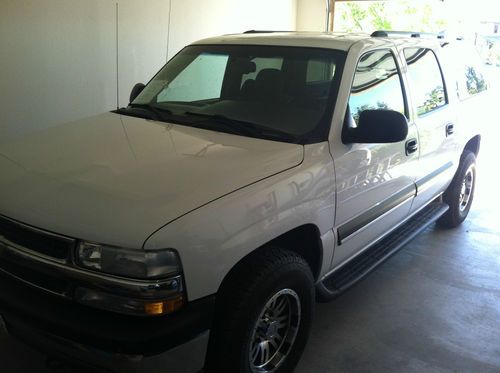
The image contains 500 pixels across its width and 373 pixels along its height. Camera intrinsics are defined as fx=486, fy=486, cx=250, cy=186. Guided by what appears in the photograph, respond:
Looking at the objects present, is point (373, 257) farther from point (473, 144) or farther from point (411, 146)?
point (473, 144)

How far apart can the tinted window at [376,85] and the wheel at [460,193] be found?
159 centimetres

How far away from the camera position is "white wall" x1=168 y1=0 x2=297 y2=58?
268 inches

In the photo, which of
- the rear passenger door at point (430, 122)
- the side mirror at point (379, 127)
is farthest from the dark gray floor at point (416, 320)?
the side mirror at point (379, 127)

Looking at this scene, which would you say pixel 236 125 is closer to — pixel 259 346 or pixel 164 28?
pixel 259 346

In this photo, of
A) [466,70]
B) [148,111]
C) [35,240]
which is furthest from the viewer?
[466,70]

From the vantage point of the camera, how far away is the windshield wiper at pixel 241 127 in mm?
2604

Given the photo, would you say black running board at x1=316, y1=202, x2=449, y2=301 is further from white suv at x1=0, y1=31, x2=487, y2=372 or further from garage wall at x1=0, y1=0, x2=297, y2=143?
garage wall at x1=0, y1=0, x2=297, y2=143

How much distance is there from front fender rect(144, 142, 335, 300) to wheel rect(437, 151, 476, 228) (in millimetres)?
2450

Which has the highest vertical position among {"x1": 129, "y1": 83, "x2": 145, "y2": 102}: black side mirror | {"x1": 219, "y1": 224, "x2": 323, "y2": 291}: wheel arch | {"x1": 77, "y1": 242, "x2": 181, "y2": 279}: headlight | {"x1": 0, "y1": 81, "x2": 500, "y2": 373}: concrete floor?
{"x1": 129, "y1": 83, "x2": 145, "y2": 102}: black side mirror

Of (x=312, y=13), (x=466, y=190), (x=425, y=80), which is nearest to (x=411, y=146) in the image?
(x=425, y=80)

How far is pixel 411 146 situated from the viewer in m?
3.28

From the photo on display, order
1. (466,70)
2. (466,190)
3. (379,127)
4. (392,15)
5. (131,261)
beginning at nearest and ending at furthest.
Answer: (131,261), (379,127), (466,70), (466,190), (392,15)

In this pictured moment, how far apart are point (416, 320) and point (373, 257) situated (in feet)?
1.61

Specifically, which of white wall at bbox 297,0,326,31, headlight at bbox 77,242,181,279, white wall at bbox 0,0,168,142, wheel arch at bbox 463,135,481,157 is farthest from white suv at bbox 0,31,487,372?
white wall at bbox 297,0,326,31
